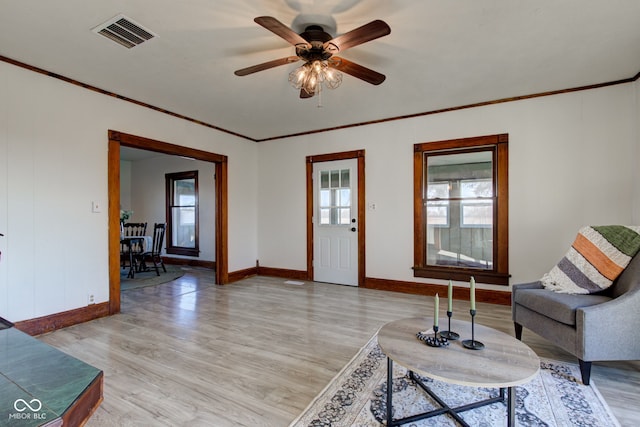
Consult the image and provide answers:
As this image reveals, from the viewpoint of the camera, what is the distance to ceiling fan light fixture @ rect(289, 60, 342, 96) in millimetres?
2510

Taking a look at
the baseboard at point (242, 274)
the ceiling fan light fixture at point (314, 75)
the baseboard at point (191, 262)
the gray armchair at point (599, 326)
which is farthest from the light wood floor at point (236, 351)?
the ceiling fan light fixture at point (314, 75)

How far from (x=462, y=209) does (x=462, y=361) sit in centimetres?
315

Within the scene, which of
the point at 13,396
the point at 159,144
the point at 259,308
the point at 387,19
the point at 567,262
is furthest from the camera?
the point at 159,144

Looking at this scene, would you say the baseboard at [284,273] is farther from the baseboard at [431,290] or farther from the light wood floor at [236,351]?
the baseboard at [431,290]

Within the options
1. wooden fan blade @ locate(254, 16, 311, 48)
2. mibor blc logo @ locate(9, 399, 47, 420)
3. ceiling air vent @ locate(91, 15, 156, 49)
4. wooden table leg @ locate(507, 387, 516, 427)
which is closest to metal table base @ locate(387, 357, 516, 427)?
wooden table leg @ locate(507, 387, 516, 427)

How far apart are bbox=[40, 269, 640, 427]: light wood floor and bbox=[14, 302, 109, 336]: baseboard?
0.12 m

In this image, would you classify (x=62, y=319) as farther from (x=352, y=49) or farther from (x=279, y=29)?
(x=352, y=49)

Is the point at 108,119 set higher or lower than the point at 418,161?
higher

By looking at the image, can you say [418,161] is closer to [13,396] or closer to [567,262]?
[567,262]

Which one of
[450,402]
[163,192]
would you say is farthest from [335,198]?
[163,192]

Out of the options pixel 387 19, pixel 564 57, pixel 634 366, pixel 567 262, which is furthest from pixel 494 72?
pixel 634 366

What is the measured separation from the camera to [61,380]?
2.96 feet

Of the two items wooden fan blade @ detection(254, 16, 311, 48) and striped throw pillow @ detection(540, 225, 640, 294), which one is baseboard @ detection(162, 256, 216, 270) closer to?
wooden fan blade @ detection(254, 16, 311, 48)

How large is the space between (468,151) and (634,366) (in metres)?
2.83
